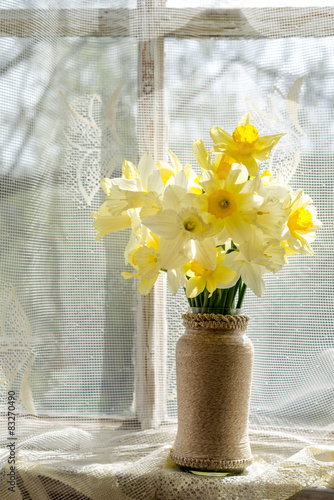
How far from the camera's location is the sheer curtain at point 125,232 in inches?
38.0

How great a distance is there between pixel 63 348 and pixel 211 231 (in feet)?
1.38

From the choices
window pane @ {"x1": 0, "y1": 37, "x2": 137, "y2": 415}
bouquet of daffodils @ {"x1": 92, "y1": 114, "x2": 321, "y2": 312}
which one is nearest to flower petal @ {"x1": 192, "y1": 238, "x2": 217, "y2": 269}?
bouquet of daffodils @ {"x1": 92, "y1": 114, "x2": 321, "y2": 312}

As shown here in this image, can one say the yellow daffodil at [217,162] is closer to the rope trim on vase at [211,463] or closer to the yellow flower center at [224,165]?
the yellow flower center at [224,165]

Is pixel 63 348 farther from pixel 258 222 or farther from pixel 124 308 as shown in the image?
pixel 258 222

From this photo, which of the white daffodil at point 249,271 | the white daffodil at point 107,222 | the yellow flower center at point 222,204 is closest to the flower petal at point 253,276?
the white daffodil at point 249,271

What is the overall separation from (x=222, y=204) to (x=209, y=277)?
124 millimetres

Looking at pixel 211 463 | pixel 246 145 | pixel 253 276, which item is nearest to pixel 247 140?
pixel 246 145

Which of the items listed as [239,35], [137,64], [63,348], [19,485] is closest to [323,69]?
[239,35]

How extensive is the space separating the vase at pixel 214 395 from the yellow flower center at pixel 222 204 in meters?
0.19

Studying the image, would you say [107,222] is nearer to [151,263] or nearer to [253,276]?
[151,263]

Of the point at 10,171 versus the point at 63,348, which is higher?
the point at 10,171

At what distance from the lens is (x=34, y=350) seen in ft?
3.14

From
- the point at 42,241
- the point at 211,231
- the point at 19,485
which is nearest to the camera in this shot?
the point at 211,231

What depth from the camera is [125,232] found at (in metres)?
1.02
